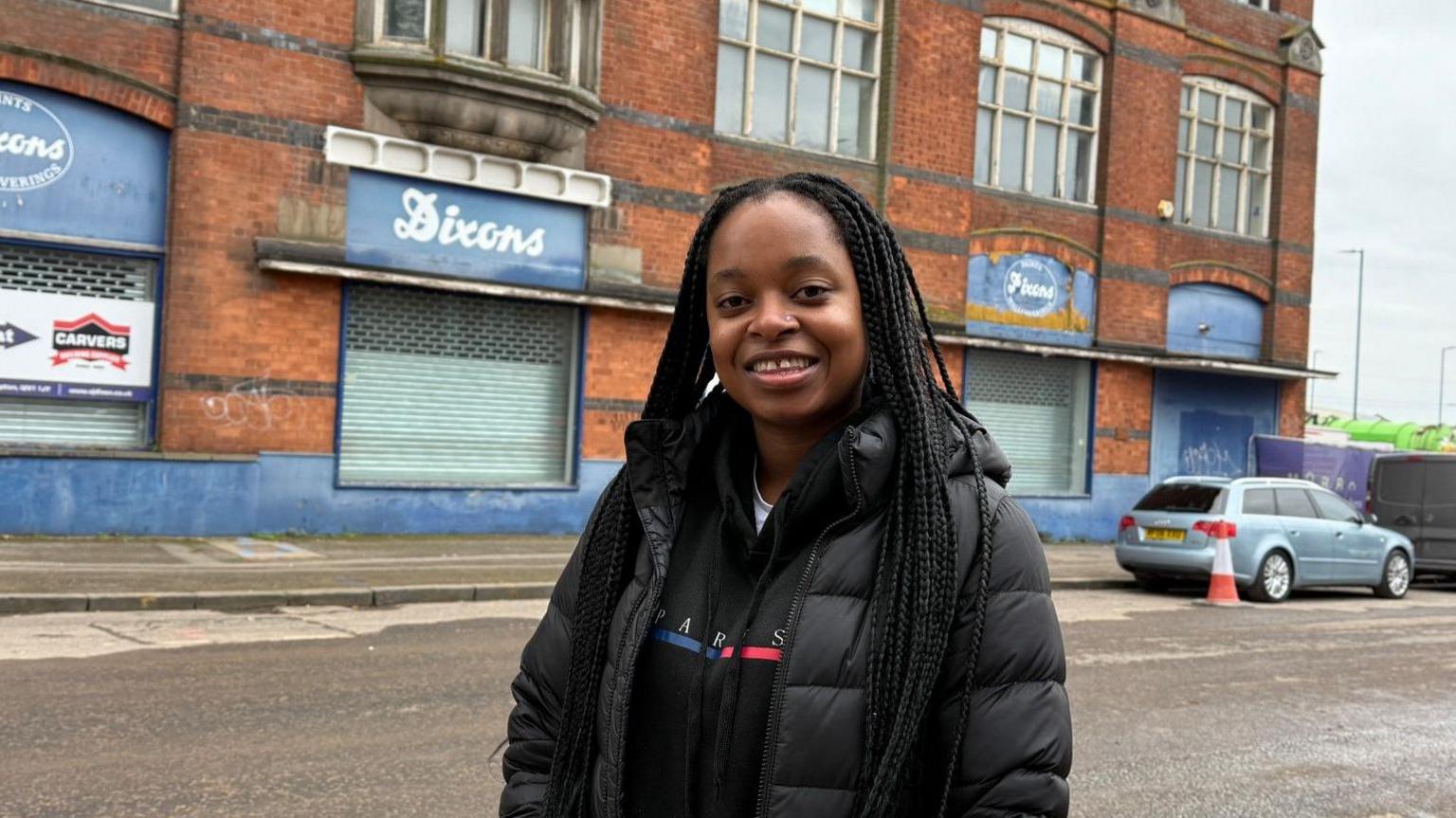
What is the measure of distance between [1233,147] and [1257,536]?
12.6 m

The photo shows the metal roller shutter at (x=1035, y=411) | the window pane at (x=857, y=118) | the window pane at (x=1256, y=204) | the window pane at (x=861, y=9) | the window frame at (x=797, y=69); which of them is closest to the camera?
the window frame at (x=797, y=69)

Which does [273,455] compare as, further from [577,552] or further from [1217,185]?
[1217,185]

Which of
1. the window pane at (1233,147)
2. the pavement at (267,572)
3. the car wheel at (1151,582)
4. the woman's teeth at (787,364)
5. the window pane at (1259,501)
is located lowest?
the car wheel at (1151,582)

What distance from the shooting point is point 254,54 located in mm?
15219

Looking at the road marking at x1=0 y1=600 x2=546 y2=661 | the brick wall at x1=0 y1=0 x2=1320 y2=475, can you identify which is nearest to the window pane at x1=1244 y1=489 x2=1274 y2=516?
the brick wall at x1=0 y1=0 x2=1320 y2=475

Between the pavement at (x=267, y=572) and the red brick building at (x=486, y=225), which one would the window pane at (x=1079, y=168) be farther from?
the pavement at (x=267, y=572)

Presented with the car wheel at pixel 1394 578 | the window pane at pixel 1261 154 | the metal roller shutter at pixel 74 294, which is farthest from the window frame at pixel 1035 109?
the metal roller shutter at pixel 74 294

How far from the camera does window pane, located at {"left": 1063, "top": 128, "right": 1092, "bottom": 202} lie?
2334 centimetres

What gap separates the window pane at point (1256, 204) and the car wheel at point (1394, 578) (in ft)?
33.0

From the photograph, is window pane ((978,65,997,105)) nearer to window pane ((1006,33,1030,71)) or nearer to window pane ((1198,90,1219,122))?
window pane ((1006,33,1030,71))

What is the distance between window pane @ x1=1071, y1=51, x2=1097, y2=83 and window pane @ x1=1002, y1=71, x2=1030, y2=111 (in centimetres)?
106

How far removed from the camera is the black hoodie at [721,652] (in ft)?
6.72

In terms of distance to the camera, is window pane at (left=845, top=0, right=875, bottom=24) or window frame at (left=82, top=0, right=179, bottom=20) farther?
window pane at (left=845, top=0, right=875, bottom=24)

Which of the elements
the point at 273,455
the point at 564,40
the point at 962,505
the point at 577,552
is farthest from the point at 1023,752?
the point at 564,40
